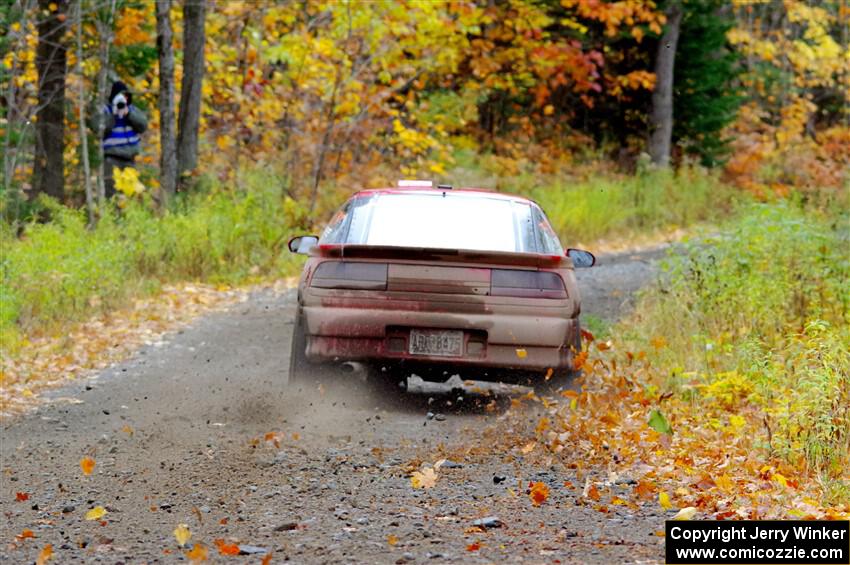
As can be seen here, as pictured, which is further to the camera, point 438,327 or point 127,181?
point 127,181

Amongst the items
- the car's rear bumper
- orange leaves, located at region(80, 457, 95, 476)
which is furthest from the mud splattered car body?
orange leaves, located at region(80, 457, 95, 476)

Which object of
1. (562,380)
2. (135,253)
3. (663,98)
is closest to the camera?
(562,380)

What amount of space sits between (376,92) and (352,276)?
14901 mm

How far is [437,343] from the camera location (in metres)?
8.50

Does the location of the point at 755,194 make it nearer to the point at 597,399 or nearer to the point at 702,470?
the point at 597,399

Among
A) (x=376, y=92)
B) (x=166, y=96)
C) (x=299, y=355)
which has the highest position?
(x=376, y=92)

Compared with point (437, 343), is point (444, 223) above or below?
above

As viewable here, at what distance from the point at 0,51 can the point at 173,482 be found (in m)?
16.7

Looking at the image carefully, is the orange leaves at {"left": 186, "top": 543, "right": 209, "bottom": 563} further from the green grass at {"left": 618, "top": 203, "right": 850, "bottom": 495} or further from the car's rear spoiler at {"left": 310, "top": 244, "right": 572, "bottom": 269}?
the car's rear spoiler at {"left": 310, "top": 244, "right": 572, "bottom": 269}

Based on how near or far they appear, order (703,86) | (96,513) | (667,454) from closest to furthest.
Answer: (96,513), (667,454), (703,86)

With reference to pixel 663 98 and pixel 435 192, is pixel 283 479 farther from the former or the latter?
pixel 663 98

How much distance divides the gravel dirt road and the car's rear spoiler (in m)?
1.10

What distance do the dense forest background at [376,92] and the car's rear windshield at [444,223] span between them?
29.4 feet

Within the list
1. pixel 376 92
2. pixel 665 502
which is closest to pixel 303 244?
pixel 665 502
